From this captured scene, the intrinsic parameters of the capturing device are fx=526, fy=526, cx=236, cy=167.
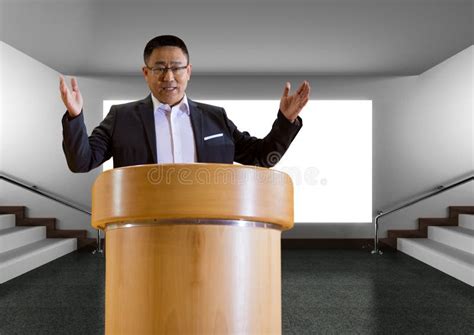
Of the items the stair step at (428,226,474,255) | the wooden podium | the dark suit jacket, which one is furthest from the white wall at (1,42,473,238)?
the wooden podium

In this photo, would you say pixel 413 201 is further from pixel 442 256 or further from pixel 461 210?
pixel 442 256

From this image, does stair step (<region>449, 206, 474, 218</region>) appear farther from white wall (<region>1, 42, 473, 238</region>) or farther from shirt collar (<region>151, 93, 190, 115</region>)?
shirt collar (<region>151, 93, 190, 115</region>)

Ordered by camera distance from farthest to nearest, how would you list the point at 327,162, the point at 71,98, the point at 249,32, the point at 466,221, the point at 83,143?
the point at 327,162
the point at 466,221
the point at 249,32
the point at 83,143
the point at 71,98

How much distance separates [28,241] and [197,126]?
579 centimetres

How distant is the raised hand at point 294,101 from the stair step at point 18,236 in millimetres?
5356

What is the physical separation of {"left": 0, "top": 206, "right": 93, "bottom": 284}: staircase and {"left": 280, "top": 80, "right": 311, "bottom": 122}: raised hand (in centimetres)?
429

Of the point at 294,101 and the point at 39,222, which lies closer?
the point at 294,101

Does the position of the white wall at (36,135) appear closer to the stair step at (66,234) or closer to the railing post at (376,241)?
the stair step at (66,234)

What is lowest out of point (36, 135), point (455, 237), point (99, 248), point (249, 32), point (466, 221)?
point (99, 248)

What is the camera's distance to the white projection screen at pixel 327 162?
799cm

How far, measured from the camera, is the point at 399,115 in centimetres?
810

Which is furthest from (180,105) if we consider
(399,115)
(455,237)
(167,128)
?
(399,115)

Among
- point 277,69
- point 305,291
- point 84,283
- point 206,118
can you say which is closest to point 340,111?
point 277,69

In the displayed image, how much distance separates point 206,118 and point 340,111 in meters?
6.26
